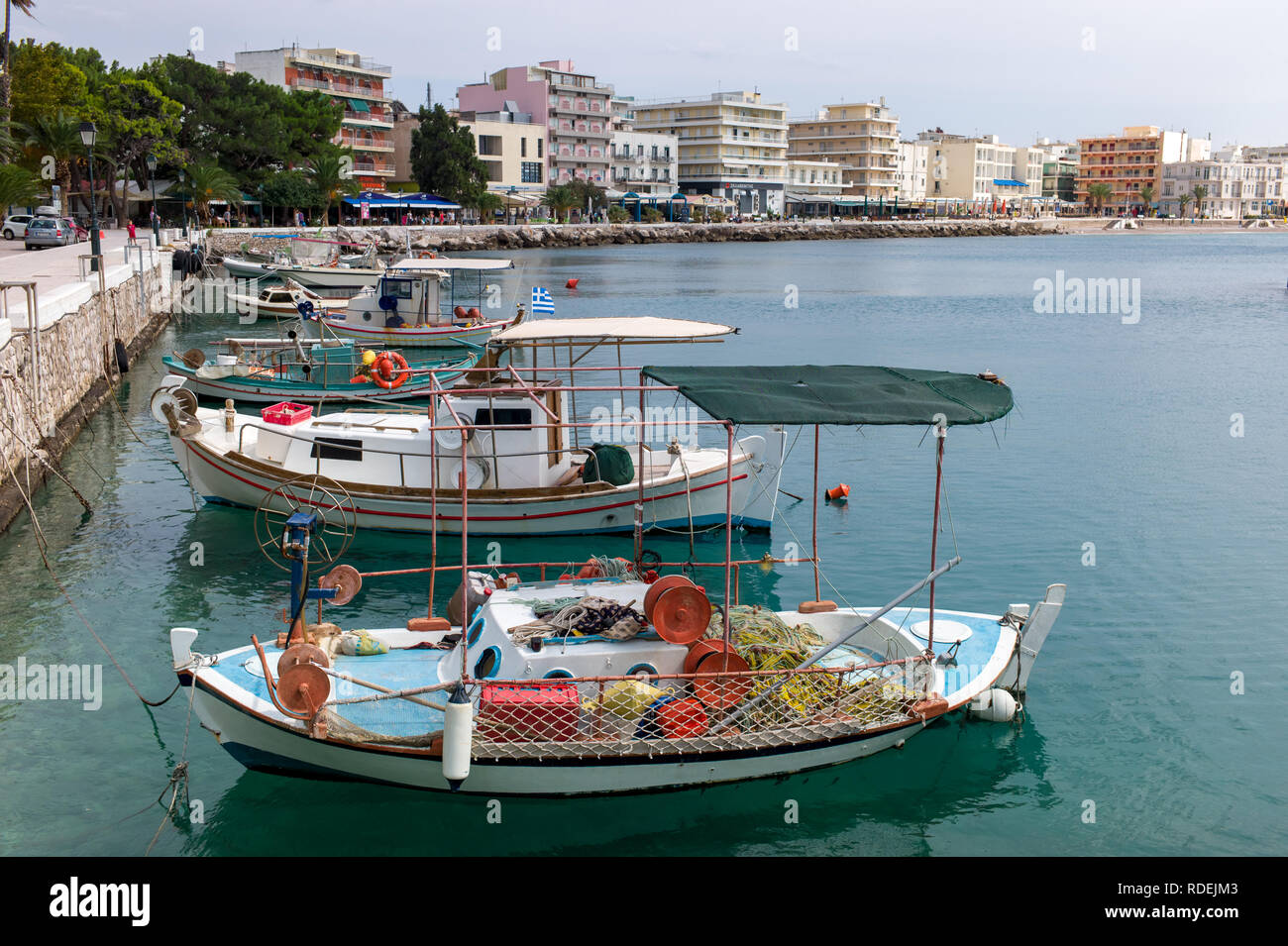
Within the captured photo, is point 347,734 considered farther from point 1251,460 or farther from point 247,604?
point 1251,460

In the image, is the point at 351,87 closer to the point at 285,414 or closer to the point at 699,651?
the point at 285,414

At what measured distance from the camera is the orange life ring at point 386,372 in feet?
89.2

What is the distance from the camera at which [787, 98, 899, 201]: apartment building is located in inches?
6496

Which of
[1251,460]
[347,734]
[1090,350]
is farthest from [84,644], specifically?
[1090,350]

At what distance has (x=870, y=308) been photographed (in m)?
59.2

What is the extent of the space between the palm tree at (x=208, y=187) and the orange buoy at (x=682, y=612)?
70.8 m

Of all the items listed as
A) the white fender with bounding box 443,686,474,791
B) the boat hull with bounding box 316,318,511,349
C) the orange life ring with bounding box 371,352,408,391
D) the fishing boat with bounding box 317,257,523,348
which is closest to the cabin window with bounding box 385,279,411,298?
the fishing boat with bounding box 317,257,523,348

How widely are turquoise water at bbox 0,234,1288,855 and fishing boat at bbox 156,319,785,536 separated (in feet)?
1.84

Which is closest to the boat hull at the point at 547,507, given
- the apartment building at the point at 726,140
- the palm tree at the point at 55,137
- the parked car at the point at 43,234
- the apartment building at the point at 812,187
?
the parked car at the point at 43,234

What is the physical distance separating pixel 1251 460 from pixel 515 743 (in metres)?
21.1

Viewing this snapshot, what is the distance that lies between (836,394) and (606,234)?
106 metres

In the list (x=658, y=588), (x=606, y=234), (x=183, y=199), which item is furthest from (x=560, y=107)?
(x=658, y=588)

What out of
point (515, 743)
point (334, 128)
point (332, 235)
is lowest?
point (515, 743)

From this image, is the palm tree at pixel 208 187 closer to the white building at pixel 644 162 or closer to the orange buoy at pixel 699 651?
the white building at pixel 644 162
